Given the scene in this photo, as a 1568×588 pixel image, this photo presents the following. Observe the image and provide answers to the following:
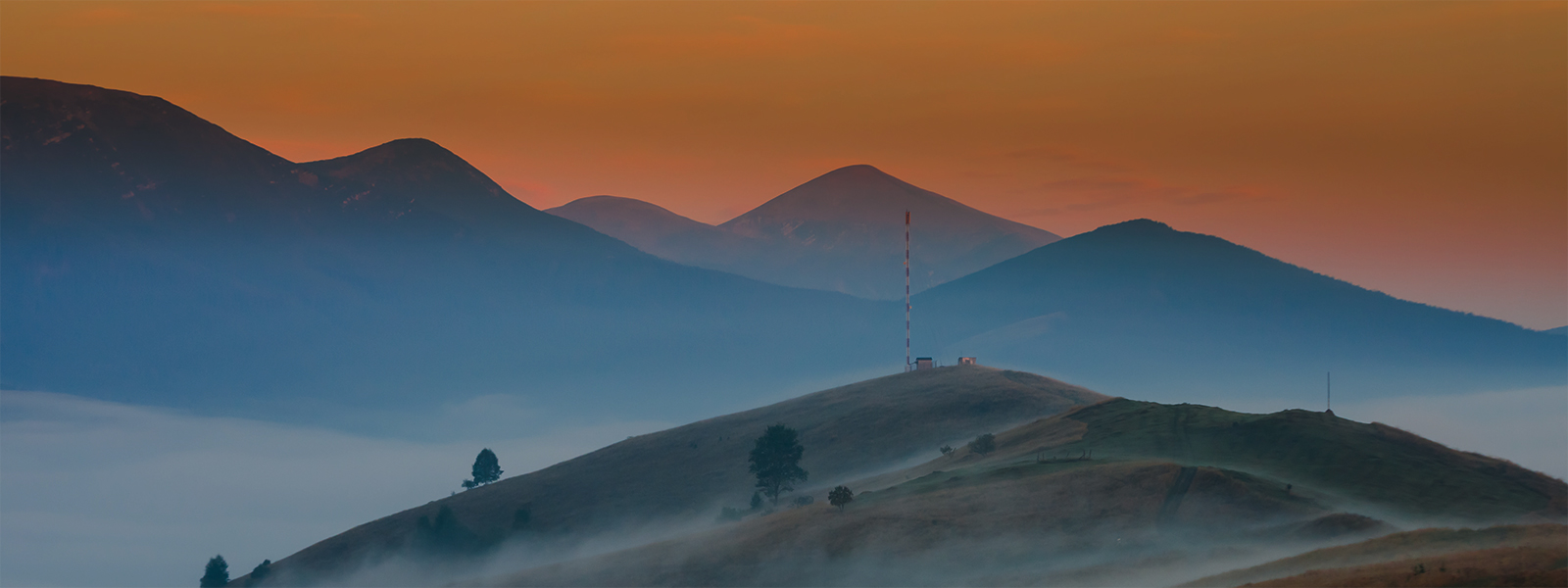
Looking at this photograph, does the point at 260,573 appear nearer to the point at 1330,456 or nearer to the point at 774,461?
the point at 774,461

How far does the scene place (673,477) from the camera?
18325 cm

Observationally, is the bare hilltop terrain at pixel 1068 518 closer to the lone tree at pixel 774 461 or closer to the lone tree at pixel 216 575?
the lone tree at pixel 774 461

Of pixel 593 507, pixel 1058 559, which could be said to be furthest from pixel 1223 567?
pixel 593 507

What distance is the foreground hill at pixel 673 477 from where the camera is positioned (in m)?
167

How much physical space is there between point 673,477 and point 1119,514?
8868 centimetres

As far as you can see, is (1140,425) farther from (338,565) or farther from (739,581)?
(338,565)

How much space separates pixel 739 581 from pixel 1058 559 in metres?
25.2

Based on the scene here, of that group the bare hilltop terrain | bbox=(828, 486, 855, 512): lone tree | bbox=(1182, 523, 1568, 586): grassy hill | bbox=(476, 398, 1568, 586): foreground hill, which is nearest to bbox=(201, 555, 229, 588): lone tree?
the bare hilltop terrain

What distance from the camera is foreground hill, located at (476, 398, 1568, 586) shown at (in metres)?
97.3

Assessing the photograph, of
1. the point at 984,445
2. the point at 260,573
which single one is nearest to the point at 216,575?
the point at 260,573

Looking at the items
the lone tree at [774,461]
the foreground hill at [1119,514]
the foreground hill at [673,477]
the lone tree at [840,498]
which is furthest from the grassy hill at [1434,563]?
the foreground hill at [673,477]

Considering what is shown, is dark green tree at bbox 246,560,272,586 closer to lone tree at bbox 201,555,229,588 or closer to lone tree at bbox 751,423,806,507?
lone tree at bbox 201,555,229,588

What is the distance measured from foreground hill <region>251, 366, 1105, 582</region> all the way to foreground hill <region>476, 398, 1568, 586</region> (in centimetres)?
4393

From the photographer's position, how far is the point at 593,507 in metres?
173
